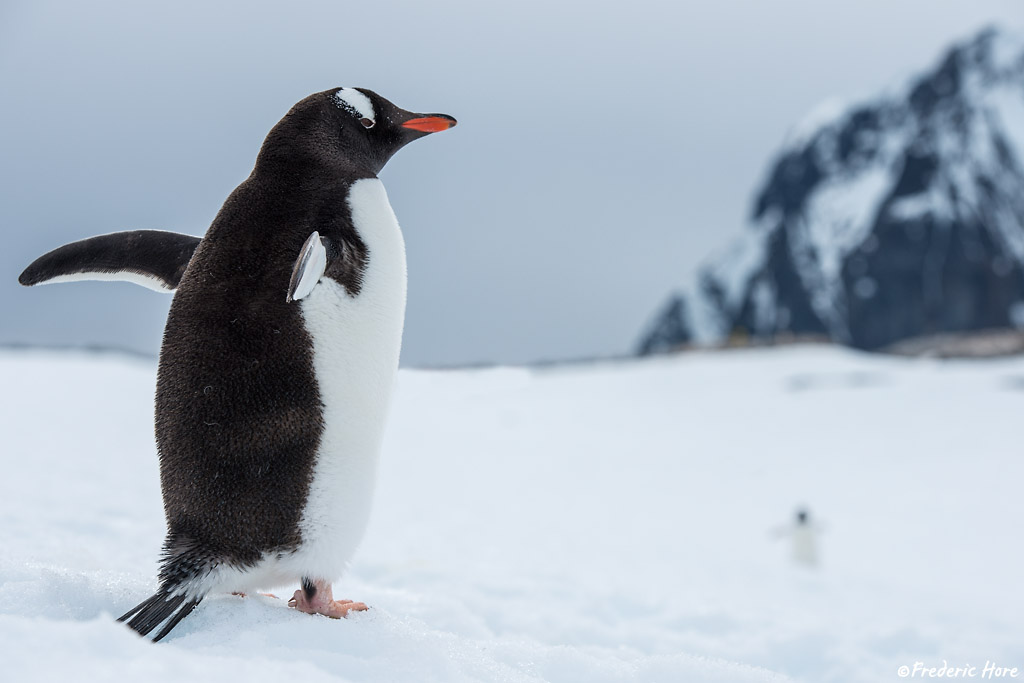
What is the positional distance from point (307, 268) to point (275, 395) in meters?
0.34

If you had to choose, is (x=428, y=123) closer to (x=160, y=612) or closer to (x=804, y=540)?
(x=160, y=612)

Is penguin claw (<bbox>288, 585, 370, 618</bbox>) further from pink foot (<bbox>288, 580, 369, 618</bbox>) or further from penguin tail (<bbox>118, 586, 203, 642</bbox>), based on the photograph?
penguin tail (<bbox>118, 586, 203, 642</bbox>)

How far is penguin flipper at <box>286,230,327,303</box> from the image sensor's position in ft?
4.88

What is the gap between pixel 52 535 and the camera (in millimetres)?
2955

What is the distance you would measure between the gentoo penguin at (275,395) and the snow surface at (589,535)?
12cm

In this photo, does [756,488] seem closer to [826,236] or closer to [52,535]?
[52,535]

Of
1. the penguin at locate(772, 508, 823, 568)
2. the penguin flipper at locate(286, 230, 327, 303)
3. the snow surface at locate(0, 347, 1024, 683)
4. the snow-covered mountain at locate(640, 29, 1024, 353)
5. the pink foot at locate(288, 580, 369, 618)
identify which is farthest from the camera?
the snow-covered mountain at locate(640, 29, 1024, 353)

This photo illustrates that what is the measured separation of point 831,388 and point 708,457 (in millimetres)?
4881

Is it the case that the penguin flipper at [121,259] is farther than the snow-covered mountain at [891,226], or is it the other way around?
the snow-covered mountain at [891,226]

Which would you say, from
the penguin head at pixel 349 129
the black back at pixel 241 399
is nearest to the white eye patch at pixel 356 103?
the penguin head at pixel 349 129

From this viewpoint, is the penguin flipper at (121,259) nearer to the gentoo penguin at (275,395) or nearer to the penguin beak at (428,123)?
the gentoo penguin at (275,395)

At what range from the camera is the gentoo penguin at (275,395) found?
1.70 m

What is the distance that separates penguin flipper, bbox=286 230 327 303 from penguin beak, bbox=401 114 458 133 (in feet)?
2.20

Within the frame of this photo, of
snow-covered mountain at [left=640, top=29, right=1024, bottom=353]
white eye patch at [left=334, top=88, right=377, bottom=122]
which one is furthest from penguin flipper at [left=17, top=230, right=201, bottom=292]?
snow-covered mountain at [left=640, top=29, right=1024, bottom=353]
